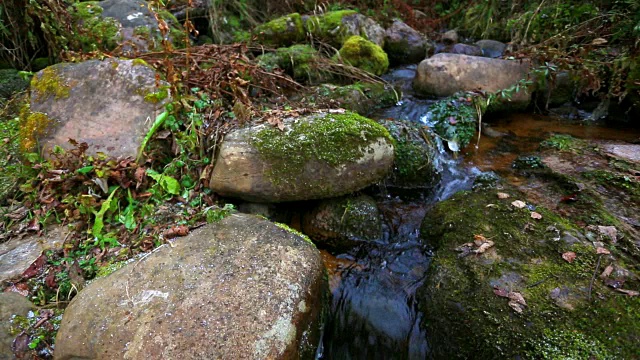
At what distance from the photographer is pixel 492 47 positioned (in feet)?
25.1

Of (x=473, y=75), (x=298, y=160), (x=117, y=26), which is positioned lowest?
(x=473, y=75)

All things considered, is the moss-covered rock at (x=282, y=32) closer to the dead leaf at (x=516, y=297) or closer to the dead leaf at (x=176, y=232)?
the dead leaf at (x=176, y=232)

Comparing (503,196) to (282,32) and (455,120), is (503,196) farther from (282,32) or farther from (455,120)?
(282,32)

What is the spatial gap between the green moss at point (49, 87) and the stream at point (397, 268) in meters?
3.31

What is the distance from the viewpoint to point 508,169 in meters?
4.35

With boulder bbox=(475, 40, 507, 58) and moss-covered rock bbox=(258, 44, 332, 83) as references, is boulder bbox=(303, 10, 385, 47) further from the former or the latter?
boulder bbox=(475, 40, 507, 58)

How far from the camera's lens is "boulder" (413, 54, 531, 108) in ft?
18.5

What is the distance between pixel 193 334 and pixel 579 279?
2649 mm

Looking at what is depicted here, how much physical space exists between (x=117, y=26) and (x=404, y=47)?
5.47 meters

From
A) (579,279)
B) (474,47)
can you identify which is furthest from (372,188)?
(474,47)

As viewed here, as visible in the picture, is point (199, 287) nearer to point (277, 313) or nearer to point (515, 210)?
point (277, 313)

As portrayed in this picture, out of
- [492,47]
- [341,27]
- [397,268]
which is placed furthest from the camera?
[492,47]

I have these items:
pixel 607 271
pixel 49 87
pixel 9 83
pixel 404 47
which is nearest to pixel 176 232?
pixel 49 87

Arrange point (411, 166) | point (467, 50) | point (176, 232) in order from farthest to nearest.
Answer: point (467, 50)
point (411, 166)
point (176, 232)
